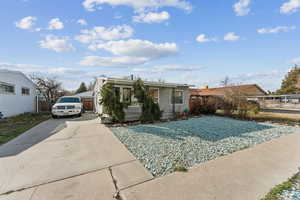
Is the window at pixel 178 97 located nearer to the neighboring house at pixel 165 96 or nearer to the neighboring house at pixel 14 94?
the neighboring house at pixel 165 96

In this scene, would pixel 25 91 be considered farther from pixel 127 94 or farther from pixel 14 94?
pixel 127 94

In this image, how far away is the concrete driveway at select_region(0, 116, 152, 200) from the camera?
2209 mm

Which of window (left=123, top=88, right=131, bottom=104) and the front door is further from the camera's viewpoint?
the front door

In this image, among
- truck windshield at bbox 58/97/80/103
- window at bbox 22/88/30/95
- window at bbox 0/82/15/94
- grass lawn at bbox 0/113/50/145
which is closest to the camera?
grass lawn at bbox 0/113/50/145

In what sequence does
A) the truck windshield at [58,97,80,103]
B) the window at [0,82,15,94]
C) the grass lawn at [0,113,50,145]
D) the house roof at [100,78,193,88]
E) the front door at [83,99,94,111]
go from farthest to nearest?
the front door at [83,99,94,111]
the truck windshield at [58,97,80,103]
the window at [0,82,15,94]
the house roof at [100,78,193,88]
the grass lawn at [0,113,50,145]

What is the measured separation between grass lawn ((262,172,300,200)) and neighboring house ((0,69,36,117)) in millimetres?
14939

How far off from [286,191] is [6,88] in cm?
1632

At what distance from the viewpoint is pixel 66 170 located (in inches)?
114

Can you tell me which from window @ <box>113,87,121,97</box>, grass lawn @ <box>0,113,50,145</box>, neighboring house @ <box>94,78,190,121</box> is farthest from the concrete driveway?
neighboring house @ <box>94,78,190,121</box>

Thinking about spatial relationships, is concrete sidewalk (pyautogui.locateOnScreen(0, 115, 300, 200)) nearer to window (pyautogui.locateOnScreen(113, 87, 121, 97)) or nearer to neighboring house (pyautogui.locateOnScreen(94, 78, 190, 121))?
window (pyautogui.locateOnScreen(113, 87, 121, 97))

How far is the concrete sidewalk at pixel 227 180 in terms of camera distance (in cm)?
215

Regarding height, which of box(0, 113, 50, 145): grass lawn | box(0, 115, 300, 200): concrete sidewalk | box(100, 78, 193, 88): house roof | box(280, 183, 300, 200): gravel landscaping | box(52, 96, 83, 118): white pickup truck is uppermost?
box(100, 78, 193, 88): house roof

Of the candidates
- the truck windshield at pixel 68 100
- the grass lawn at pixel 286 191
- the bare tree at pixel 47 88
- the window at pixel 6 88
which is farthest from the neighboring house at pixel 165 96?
the grass lawn at pixel 286 191

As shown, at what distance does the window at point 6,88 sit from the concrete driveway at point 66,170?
333 inches
